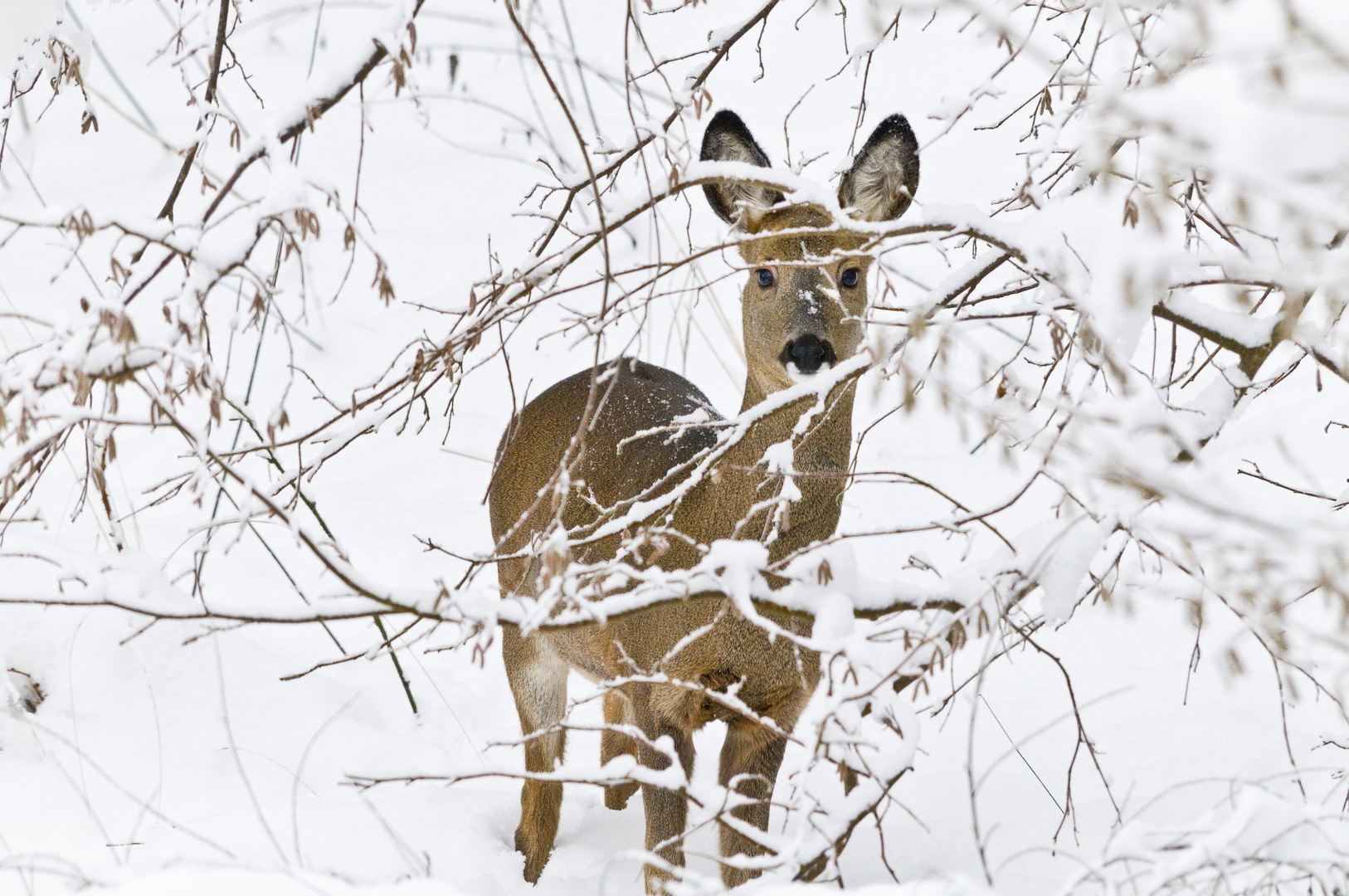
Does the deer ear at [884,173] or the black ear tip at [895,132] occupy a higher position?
the black ear tip at [895,132]

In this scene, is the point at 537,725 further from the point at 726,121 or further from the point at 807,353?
the point at 726,121

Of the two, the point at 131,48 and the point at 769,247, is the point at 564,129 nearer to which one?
the point at 131,48

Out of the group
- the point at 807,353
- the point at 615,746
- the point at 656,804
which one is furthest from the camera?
the point at 615,746

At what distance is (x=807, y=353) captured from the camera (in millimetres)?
3223

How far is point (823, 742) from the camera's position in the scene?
1.77 meters

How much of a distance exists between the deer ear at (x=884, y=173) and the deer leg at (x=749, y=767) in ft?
4.49

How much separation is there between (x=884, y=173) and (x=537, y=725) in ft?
6.49

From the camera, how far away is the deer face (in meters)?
3.32

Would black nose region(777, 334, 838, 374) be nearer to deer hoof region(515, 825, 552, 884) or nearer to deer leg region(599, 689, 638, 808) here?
deer leg region(599, 689, 638, 808)

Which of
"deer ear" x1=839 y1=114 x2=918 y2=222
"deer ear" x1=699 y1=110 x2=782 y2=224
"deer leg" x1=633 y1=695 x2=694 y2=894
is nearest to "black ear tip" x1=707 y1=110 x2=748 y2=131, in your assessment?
"deer ear" x1=699 y1=110 x2=782 y2=224

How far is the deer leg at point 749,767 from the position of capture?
3.48 m

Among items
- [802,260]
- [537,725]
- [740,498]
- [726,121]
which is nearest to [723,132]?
[726,121]

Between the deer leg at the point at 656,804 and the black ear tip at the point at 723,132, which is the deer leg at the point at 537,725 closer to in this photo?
the deer leg at the point at 656,804

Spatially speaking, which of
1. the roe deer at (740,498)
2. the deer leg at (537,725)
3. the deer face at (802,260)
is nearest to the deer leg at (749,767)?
the roe deer at (740,498)
